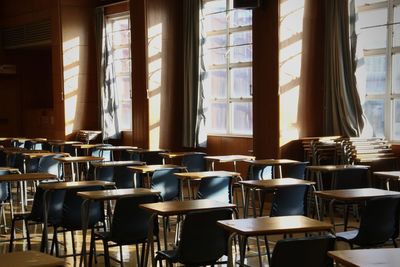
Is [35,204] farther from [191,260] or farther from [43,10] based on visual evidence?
[43,10]

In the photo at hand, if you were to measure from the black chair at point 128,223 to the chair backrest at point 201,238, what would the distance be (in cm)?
73

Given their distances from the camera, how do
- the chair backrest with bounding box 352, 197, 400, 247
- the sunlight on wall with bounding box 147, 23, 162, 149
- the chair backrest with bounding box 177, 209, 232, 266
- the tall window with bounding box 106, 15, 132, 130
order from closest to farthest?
1. the chair backrest with bounding box 177, 209, 232, 266
2. the chair backrest with bounding box 352, 197, 400, 247
3. the sunlight on wall with bounding box 147, 23, 162, 149
4. the tall window with bounding box 106, 15, 132, 130

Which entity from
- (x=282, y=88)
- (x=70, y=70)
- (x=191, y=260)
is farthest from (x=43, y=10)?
(x=191, y=260)

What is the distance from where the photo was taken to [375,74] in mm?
8914

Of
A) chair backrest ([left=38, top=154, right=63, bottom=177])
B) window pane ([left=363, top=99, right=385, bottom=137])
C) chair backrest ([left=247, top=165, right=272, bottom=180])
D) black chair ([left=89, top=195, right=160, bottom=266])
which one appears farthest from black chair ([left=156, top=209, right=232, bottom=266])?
window pane ([left=363, top=99, right=385, bottom=137])

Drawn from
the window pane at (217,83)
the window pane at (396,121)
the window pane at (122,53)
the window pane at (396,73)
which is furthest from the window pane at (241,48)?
the window pane at (122,53)

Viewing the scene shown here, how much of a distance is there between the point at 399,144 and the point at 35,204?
4.98m

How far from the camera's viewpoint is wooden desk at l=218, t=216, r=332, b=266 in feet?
11.7

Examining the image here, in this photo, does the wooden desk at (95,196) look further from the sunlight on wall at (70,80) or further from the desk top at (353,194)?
the sunlight on wall at (70,80)

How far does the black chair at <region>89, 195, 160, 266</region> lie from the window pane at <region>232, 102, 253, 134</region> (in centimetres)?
600

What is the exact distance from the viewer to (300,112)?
367 inches

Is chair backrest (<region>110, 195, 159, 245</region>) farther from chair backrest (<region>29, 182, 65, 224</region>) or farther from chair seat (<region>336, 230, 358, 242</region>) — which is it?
chair seat (<region>336, 230, 358, 242</region>)

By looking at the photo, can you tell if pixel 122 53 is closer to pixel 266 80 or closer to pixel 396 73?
pixel 266 80

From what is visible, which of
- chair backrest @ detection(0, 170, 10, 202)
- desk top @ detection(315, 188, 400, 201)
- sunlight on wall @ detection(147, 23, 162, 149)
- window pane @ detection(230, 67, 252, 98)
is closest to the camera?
desk top @ detection(315, 188, 400, 201)
